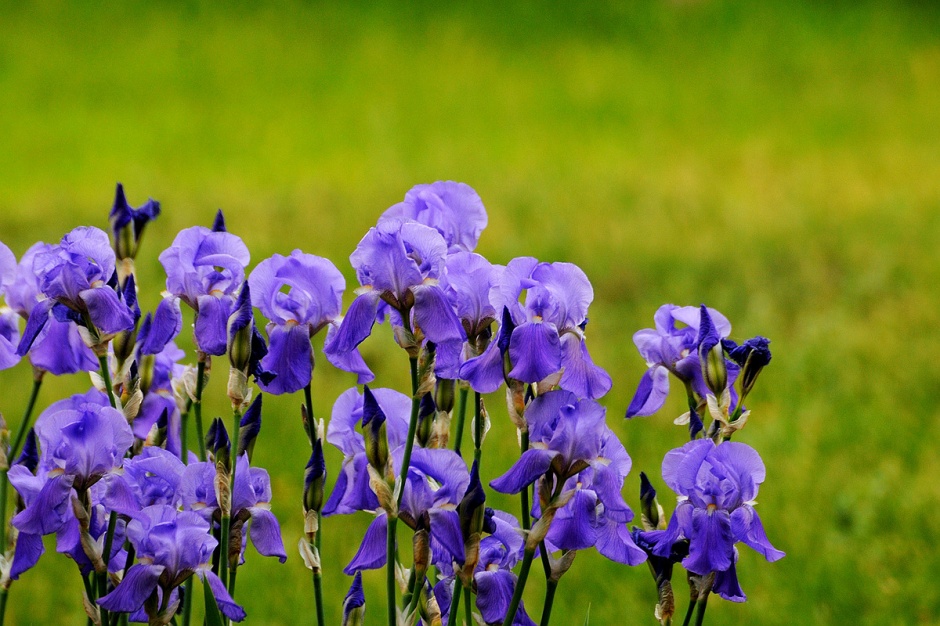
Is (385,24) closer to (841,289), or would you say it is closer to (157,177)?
(157,177)

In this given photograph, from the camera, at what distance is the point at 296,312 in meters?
1.13

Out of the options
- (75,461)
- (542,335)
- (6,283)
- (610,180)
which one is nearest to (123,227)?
(6,283)

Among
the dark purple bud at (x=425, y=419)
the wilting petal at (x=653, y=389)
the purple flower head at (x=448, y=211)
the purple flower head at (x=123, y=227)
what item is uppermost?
the purple flower head at (x=448, y=211)

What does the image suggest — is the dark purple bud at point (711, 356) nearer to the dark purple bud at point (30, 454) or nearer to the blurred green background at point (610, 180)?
the dark purple bud at point (30, 454)

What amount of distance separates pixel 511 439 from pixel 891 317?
1.86m

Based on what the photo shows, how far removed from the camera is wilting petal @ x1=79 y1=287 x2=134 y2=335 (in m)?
1.08

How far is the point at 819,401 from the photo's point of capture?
3.54 metres

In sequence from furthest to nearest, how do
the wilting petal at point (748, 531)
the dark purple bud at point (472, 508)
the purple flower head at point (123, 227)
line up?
1. the purple flower head at point (123, 227)
2. the wilting petal at point (748, 531)
3. the dark purple bud at point (472, 508)

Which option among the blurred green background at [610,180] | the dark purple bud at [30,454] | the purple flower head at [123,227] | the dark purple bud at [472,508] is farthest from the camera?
the blurred green background at [610,180]

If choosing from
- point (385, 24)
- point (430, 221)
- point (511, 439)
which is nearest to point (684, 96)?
point (385, 24)

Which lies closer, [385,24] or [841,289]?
[841,289]

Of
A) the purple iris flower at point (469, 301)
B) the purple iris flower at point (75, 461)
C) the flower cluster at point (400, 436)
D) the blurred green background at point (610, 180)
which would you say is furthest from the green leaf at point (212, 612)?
the blurred green background at point (610, 180)

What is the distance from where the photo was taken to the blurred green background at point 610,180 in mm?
2787

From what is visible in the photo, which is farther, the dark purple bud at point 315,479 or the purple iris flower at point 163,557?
the dark purple bud at point 315,479
